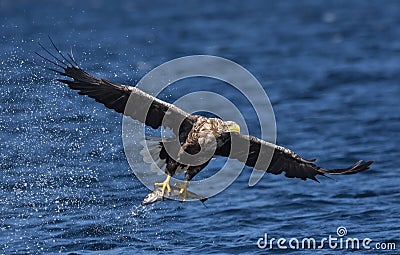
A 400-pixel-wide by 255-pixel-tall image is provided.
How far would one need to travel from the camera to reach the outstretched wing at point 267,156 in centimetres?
941

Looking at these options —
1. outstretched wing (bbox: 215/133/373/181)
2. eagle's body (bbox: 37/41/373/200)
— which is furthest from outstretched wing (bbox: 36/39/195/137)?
outstretched wing (bbox: 215/133/373/181)

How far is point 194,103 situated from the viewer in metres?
17.6

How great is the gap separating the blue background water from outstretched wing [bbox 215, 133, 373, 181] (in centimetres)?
95

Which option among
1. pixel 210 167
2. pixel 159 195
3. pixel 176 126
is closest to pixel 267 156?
pixel 176 126

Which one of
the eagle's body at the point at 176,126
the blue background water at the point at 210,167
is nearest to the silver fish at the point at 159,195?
the eagle's body at the point at 176,126

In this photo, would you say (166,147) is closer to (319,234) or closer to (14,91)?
(319,234)

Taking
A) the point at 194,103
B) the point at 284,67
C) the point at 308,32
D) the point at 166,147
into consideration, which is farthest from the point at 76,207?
the point at 308,32

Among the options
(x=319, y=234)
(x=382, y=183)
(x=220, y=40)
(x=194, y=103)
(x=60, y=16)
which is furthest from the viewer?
(x=60, y=16)

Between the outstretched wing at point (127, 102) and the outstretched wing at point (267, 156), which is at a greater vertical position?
the outstretched wing at point (127, 102)

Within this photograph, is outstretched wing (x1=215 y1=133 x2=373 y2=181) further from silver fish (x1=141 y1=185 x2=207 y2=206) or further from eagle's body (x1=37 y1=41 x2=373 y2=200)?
silver fish (x1=141 y1=185 x2=207 y2=206)

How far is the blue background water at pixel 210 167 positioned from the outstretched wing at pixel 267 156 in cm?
95

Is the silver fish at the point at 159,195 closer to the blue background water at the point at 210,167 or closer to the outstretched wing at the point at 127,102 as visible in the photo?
the outstretched wing at the point at 127,102

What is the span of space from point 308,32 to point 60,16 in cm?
887

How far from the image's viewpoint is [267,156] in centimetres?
966
